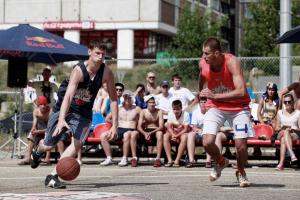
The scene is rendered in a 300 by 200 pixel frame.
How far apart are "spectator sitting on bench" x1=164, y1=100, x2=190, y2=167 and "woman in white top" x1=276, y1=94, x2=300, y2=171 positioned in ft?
6.32

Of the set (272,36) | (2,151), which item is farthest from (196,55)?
(2,151)

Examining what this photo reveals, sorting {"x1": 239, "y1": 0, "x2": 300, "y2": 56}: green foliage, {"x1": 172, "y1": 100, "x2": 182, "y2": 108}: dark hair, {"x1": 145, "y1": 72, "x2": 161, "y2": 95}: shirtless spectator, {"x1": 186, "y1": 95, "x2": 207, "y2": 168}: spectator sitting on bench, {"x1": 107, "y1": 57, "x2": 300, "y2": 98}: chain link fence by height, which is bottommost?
{"x1": 186, "y1": 95, "x2": 207, "y2": 168}: spectator sitting on bench

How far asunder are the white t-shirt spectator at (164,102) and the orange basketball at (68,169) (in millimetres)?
8539

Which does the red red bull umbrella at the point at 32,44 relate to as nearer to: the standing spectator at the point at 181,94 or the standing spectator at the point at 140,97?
the standing spectator at the point at 140,97

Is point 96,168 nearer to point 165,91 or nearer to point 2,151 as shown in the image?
point 165,91

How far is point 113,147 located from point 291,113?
503cm

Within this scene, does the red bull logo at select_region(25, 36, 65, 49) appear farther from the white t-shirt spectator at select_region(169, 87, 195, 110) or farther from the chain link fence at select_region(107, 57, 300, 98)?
the chain link fence at select_region(107, 57, 300, 98)

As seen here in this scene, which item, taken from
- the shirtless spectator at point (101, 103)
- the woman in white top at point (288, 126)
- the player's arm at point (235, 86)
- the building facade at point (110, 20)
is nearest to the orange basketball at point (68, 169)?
the player's arm at point (235, 86)

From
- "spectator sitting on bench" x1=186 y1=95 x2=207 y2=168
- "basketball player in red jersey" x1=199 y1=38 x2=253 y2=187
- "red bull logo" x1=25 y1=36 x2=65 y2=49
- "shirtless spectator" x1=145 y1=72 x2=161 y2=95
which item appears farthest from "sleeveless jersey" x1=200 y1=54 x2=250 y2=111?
"shirtless spectator" x1=145 y1=72 x2=161 y2=95

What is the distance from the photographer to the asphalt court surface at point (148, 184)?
36.3 ft

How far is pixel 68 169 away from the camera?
39.4 ft

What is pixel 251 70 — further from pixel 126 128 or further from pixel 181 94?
pixel 126 128

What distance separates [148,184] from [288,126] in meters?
5.73

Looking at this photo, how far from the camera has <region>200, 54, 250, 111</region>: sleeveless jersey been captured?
1258cm
